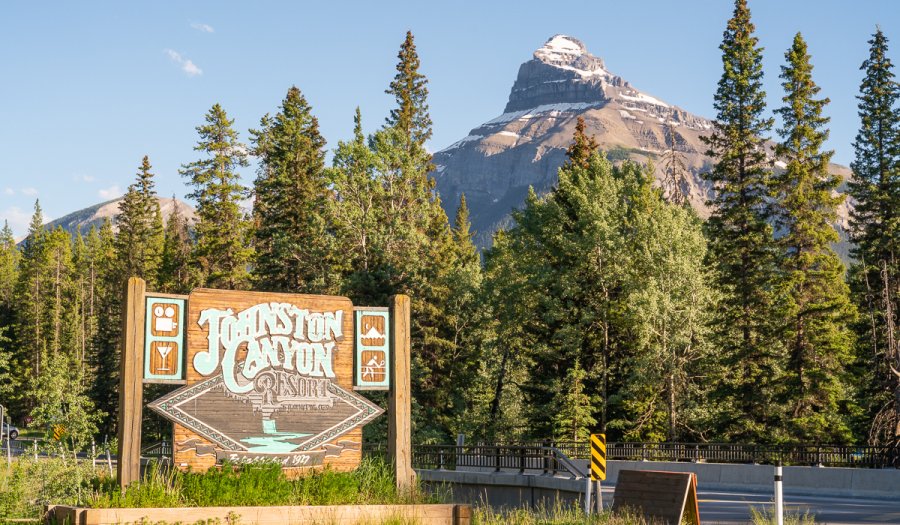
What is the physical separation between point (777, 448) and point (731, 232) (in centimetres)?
1569

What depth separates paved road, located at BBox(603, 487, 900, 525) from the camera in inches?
818

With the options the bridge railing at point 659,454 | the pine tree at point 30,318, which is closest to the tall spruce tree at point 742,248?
the bridge railing at point 659,454

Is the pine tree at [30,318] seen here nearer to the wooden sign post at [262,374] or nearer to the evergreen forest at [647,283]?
the evergreen forest at [647,283]

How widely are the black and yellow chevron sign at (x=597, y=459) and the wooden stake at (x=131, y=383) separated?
9927 millimetres

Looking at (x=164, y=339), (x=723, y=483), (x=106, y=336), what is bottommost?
(x=723, y=483)

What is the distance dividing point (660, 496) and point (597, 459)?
5684 millimetres

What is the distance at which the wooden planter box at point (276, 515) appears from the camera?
1417cm

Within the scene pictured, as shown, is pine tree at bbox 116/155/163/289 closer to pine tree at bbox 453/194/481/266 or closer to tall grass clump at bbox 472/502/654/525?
pine tree at bbox 453/194/481/266

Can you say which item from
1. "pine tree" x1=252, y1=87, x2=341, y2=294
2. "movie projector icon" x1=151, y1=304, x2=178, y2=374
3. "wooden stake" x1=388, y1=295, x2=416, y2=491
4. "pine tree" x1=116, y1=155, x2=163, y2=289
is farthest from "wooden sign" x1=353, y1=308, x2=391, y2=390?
"pine tree" x1=116, y1=155, x2=163, y2=289

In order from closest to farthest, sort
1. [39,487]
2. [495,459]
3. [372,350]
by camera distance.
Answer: [372,350] < [39,487] < [495,459]

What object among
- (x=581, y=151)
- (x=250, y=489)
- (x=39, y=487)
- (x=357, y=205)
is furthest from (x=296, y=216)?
(x=250, y=489)

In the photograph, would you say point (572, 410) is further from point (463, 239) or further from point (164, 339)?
point (463, 239)

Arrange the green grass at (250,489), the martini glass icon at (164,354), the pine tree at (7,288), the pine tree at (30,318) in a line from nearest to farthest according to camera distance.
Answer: the green grass at (250,489) → the martini glass icon at (164,354) → the pine tree at (30,318) → the pine tree at (7,288)

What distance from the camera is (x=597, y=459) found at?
21.8m
